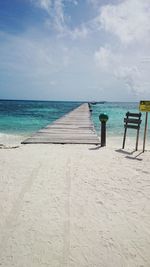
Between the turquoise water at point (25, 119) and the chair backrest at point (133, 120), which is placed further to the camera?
the turquoise water at point (25, 119)


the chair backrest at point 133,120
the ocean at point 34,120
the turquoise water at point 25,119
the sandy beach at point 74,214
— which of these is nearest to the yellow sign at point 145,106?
the chair backrest at point 133,120

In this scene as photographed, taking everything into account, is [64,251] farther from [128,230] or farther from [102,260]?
[128,230]

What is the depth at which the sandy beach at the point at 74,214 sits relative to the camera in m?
2.19

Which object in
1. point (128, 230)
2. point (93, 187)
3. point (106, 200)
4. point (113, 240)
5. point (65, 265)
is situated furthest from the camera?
point (93, 187)

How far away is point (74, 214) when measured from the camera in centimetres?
291

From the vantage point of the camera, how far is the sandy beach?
219 centimetres

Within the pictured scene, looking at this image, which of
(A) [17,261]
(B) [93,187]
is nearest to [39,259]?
(A) [17,261]

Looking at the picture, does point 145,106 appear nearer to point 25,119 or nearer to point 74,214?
point 74,214

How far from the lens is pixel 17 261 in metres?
2.09

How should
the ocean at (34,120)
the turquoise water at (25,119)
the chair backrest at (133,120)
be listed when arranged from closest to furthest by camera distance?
1. the chair backrest at (133,120)
2. the ocean at (34,120)
3. the turquoise water at (25,119)

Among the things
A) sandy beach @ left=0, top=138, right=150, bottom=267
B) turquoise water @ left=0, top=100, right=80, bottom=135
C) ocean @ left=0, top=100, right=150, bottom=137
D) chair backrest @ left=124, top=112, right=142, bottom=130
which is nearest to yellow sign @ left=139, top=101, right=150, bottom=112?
chair backrest @ left=124, top=112, right=142, bottom=130

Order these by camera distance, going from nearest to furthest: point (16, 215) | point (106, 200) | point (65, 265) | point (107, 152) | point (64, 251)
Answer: point (65, 265) < point (64, 251) < point (16, 215) < point (106, 200) < point (107, 152)

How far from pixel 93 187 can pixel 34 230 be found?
1.51 m

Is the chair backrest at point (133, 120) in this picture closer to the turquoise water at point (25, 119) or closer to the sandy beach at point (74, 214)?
the sandy beach at point (74, 214)
